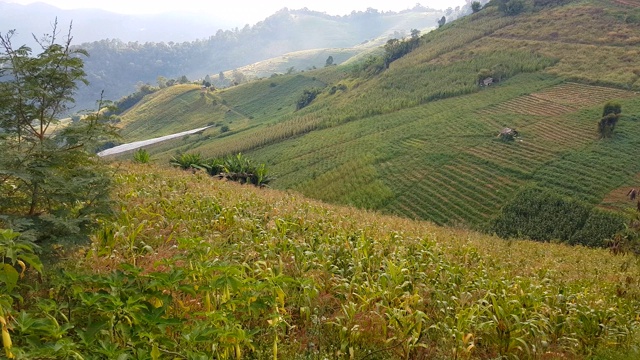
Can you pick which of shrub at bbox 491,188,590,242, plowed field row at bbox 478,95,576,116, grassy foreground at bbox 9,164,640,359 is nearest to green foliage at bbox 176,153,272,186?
grassy foreground at bbox 9,164,640,359

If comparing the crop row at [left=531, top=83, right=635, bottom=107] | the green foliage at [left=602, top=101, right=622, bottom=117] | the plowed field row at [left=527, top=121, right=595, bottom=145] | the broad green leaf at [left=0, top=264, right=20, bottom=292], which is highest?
the broad green leaf at [left=0, top=264, right=20, bottom=292]

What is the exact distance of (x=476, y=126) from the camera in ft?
148

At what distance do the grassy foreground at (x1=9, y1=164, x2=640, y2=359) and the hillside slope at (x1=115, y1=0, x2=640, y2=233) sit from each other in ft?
59.8

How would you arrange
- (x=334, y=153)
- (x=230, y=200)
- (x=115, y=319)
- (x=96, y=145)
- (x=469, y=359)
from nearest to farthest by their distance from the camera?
(x=115, y=319) < (x=469, y=359) < (x=96, y=145) < (x=230, y=200) < (x=334, y=153)

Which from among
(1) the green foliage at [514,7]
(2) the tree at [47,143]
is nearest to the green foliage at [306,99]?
(1) the green foliage at [514,7]

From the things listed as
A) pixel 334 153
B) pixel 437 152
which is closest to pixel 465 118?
pixel 437 152

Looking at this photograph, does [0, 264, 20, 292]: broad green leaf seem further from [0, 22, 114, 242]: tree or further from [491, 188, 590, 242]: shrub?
[491, 188, 590, 242]: shrub

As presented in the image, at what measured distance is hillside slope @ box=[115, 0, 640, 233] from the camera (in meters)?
32.6

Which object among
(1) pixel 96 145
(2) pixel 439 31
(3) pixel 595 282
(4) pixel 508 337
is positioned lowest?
(3) pixel 595 282

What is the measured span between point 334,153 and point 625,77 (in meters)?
35.5

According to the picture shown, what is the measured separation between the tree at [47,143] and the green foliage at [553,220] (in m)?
24.6

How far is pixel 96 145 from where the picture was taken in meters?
5.14

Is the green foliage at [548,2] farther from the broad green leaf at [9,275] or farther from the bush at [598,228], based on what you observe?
the broad green leaf at [9,275]

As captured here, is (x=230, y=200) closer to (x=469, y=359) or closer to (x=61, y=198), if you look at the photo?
(x=61, y=198)
